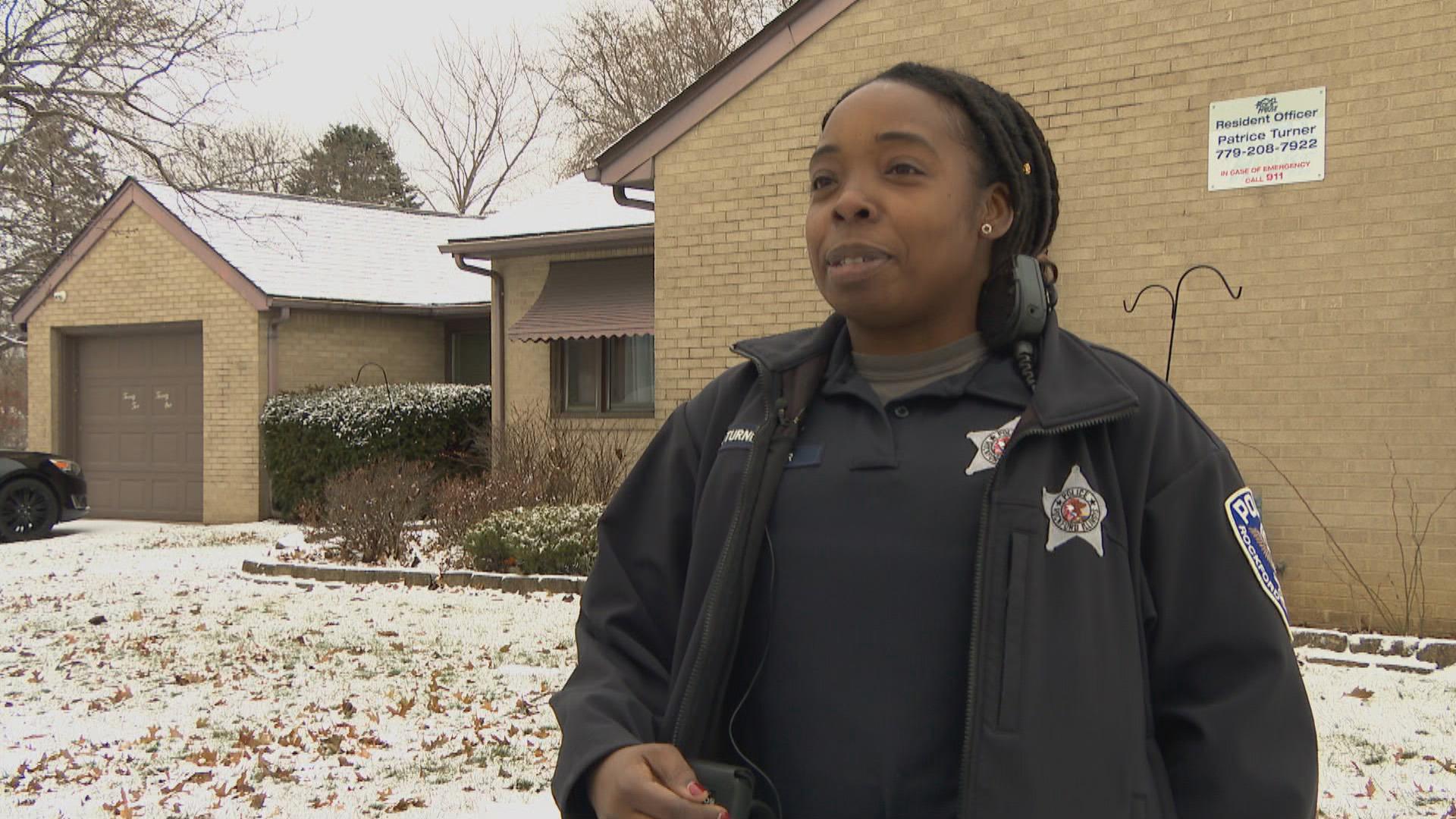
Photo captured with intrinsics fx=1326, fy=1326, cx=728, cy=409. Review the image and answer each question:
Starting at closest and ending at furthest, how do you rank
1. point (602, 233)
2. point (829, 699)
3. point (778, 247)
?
point (829, 699) < point (778, 247) < point (602, 233)

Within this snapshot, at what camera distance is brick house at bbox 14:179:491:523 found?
58.2ft

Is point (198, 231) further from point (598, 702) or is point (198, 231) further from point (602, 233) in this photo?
point (598, 702)

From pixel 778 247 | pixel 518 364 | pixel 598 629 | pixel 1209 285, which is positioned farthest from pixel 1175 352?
pixel 518 364

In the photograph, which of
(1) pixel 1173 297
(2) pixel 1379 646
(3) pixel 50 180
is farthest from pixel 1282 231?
(3) pixel 50 180

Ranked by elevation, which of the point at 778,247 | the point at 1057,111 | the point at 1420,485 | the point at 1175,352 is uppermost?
the point at 1057,111

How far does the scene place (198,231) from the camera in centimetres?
1834

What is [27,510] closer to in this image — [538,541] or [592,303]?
[592,303]

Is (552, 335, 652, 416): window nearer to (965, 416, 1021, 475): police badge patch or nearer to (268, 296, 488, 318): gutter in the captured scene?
(268, 296, 488, 318): gutter

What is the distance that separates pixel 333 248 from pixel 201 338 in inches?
106

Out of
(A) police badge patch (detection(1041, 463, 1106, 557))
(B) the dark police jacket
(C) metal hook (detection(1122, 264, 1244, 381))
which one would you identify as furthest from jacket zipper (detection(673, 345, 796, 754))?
(C) metal hook (detection(1122, 264, 1244, 381))

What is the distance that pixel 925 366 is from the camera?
6.06 ft

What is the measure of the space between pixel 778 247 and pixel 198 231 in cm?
1111

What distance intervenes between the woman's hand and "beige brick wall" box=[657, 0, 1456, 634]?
7567mm

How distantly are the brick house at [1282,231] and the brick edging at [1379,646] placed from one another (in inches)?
18.2
